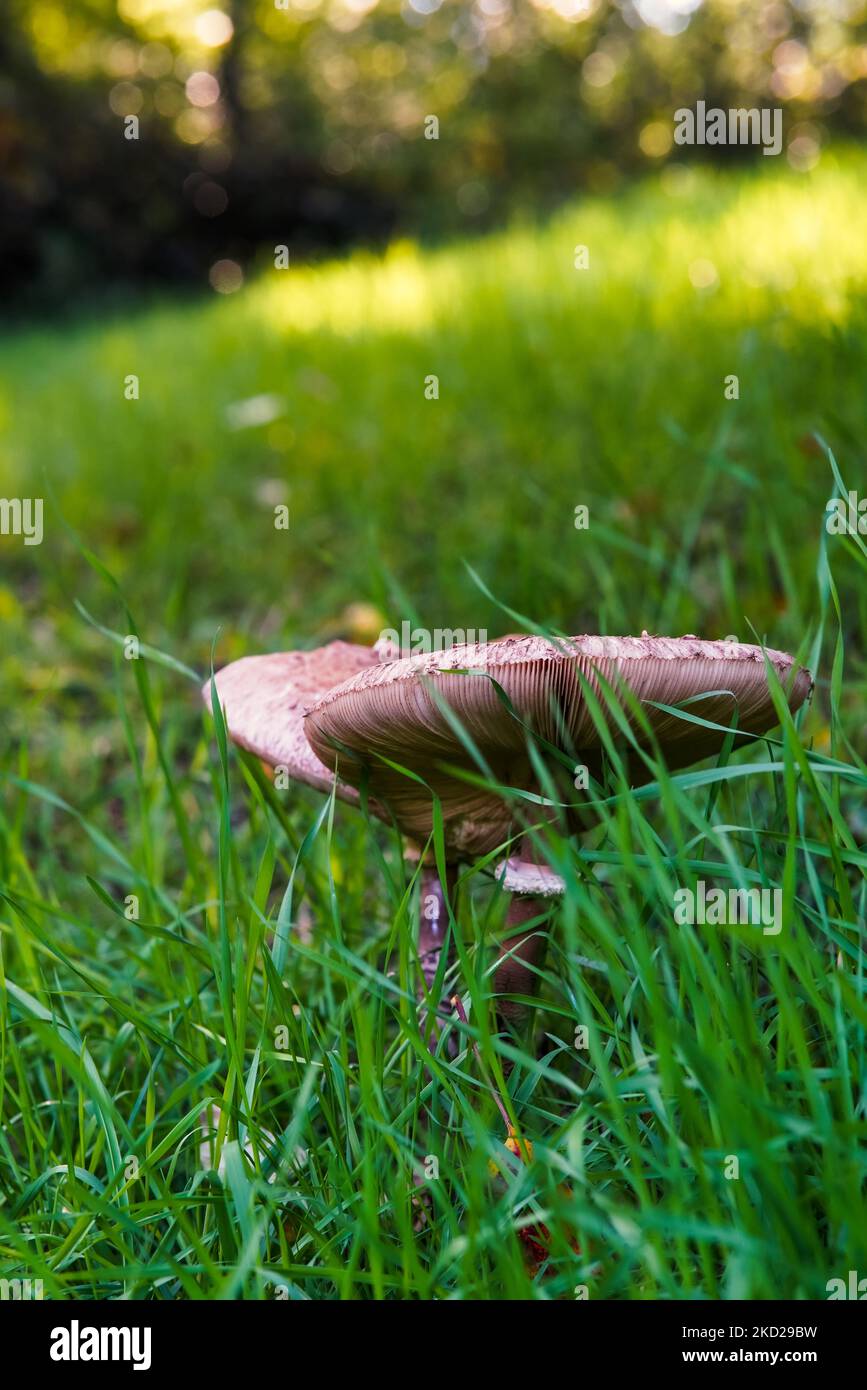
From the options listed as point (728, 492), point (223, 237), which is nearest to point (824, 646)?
point (728, 492)

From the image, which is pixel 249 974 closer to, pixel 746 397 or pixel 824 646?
pixel 824 646

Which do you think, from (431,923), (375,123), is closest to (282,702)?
(431,923)
